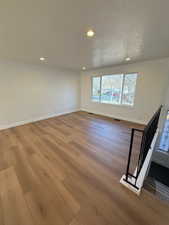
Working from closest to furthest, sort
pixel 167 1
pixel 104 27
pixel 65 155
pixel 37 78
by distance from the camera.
→ 1. pixel 167 1
2. pixel 104 27
3. pixel 65 155
4. pixel 37 78

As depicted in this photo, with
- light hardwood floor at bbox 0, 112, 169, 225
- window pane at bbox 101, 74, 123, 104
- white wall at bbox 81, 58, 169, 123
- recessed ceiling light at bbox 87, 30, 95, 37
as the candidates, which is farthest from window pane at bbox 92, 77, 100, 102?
recessed ceiling light at bbox 87, 30, 95, 37

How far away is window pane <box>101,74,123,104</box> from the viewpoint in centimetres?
445

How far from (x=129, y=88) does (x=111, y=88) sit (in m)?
0.89

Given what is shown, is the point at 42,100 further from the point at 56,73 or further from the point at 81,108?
the point at 81,108

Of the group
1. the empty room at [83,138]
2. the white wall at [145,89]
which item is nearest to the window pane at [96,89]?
the white wall at [145,89]

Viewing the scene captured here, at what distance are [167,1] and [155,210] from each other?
2.46 meters

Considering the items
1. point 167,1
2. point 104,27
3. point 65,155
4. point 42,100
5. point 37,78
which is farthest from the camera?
point 42,100

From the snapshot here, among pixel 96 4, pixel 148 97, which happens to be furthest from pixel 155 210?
pixel 148 97

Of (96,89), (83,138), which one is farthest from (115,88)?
(83,138)

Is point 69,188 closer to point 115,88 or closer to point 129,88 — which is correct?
point 129,88

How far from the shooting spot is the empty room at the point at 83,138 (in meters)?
1.13

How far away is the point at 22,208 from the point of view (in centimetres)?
117

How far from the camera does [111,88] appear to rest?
15.6 ft

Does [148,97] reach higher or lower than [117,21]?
lower
